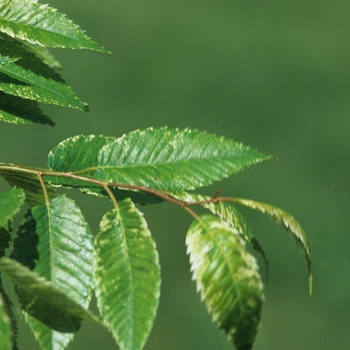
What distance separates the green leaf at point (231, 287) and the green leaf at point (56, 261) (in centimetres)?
15

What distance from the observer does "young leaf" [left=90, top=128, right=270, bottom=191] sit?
903 mm

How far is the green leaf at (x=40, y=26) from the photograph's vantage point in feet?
3.35

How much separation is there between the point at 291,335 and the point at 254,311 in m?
3.28

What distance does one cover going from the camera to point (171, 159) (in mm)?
936

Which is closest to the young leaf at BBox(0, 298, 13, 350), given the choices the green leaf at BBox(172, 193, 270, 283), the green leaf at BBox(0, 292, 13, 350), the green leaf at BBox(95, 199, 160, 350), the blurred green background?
the green leaf at BBox(0, 292, 13, 350)

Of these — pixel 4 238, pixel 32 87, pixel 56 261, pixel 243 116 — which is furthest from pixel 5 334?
pixel 243 116

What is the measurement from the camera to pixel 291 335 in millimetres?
3812

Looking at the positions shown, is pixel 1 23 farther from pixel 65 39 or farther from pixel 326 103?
pixel 326 103

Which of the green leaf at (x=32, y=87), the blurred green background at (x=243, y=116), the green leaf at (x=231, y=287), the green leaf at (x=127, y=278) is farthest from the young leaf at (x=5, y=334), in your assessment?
the blurred green background at (x=243, y=116)

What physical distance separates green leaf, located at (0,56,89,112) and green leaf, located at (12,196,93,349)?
23 centimetres

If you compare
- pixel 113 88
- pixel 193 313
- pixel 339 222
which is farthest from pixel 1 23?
pixel 113 88

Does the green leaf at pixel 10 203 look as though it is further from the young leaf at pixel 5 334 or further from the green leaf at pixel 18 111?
the green leaf at pixel 18 111

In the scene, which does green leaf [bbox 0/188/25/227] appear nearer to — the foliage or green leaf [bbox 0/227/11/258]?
the foliage

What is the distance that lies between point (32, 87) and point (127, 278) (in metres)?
0.43
